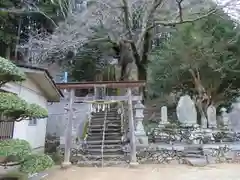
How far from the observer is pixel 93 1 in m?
12.4

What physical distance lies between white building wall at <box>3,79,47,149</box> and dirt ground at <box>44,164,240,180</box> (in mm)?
1836

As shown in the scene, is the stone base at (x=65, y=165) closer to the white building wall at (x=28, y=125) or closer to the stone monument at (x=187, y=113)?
the white building wall at (x=28, y=125)

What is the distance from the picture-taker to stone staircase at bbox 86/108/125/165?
9.06 meters

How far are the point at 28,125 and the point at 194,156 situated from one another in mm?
6311

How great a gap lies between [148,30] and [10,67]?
417 inches

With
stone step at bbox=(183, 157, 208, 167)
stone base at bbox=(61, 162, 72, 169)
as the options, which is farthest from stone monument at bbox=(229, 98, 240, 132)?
stone base at bbox=(61, 162, 72, 169)

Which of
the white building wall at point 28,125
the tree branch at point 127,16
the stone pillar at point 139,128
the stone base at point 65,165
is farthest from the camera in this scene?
the tree branch at point 127,16

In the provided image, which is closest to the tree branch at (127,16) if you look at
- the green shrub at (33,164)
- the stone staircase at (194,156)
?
the stone staircase at (194,156)

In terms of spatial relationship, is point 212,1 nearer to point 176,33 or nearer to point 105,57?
point 176,33

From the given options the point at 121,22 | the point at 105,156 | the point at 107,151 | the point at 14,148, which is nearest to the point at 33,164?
the point at 14,148

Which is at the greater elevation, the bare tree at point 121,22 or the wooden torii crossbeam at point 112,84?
the bare tree at point 121,22

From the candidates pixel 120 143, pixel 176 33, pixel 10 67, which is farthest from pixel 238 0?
pixel 10 67

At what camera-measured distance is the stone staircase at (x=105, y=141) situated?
357 inches

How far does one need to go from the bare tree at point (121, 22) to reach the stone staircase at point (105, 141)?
3938 mm
